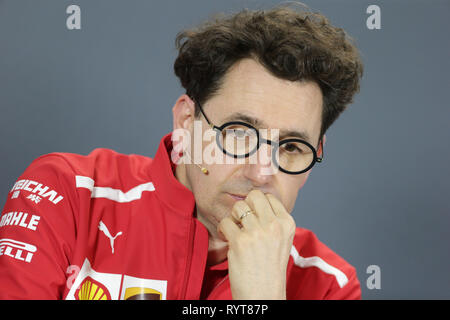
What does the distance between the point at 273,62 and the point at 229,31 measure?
21 cm

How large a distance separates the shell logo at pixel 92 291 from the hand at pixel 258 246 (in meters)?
Result: 0.40

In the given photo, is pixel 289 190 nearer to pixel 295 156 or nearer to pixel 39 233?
pixel 295 156

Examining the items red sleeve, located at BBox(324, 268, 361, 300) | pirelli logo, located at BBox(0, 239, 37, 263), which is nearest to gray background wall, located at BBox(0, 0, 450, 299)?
red sleeve, located at BBox(324, 268, 361, 300)

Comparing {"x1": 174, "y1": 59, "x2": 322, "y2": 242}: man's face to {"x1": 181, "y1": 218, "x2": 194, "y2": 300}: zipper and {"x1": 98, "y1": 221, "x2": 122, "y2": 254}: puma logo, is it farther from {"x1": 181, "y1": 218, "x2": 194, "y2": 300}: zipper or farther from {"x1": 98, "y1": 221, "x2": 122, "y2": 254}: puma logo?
{"x1": 98, "y1": 221, "x2": 122, "y2": 254}: puma logo

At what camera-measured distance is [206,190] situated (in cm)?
152

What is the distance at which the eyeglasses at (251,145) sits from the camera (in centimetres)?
147

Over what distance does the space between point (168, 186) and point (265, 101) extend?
0.42m

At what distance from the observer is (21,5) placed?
2170mm

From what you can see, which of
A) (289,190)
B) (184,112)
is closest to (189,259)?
(289,190)

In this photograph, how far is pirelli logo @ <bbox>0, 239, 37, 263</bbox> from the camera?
134 centimetres

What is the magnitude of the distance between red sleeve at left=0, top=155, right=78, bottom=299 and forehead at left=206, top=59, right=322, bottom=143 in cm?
53

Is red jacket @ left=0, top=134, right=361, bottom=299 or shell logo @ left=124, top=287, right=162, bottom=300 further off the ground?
red jacket @ left=0, top=134, right=361, bottom=299

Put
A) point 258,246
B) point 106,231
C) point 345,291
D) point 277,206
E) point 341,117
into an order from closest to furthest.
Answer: point 258,246
point 277,206
point 106,231
point 345,291
point 341,117
